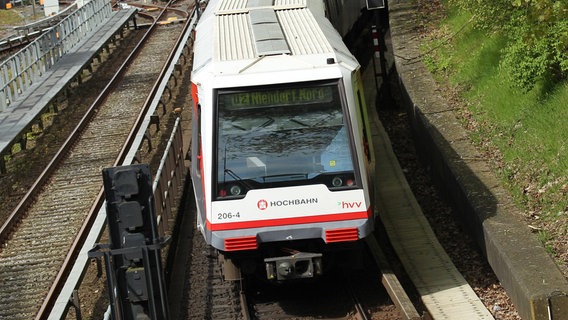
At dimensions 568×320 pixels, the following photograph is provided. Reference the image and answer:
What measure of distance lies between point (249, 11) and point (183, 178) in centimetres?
385

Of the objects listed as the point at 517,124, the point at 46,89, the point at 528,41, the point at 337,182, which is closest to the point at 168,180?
the point at 337,182

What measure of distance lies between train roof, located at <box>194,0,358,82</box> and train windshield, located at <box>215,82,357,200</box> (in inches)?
13.8

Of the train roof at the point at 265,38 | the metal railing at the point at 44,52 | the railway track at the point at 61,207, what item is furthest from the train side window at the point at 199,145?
the metal railing at the point at 44,52

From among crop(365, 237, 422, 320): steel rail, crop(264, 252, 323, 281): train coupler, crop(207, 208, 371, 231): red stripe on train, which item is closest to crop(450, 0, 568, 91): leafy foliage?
crop(207, 208, 371, 231): red stripe on train

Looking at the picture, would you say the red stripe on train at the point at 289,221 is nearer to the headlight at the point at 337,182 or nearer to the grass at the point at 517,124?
the headlight at the point at 337,182

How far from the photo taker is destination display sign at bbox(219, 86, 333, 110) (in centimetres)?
1179

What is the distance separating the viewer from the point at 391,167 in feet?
57.6

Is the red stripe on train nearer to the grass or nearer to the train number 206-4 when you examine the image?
the train number 206-4

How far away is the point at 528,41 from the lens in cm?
1188

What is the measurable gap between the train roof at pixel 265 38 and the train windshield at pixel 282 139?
0.35 metres

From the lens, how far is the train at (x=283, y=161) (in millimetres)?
11484

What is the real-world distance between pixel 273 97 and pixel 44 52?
15.9m

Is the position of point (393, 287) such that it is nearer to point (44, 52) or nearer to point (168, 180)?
point (168, 180)

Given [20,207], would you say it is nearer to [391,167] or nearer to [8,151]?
[8,151]
